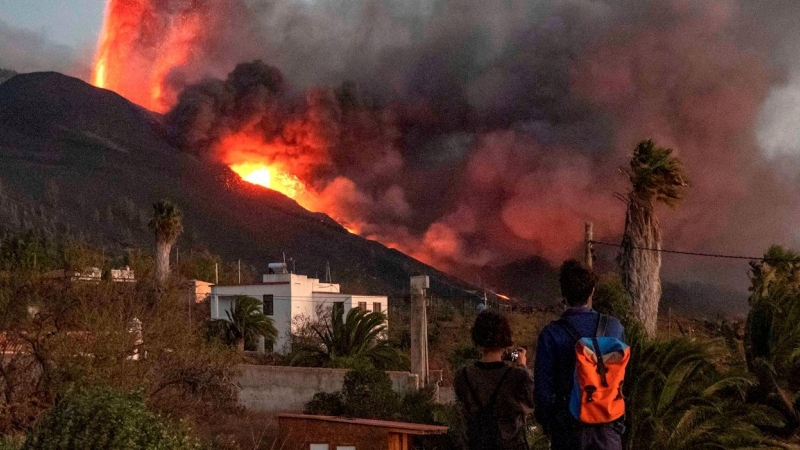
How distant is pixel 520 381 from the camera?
16.8 ft

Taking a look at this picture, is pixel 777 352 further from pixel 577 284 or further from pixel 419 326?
pixel 419 326

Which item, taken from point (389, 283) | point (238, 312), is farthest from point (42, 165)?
point (238, 312)

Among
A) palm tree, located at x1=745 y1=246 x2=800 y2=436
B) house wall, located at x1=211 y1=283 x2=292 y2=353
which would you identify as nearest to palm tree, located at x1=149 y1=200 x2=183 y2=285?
house wall, located at x1=211 y1=283 x2=292 y2=353

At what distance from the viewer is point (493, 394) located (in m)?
5.13

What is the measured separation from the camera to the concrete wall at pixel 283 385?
72.9ft


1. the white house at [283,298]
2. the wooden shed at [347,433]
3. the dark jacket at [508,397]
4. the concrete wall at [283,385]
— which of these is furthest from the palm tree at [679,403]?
the white house at [283,298]

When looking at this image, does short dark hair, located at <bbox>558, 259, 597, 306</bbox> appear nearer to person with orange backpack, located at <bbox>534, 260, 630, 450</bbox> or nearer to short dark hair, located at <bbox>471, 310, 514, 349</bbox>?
person with orange backpack, located at <bbox>534, 260, 630, 450</bbox>

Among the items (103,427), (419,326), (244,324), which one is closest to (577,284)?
(103,427)

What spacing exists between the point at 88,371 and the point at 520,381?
8.12 metres

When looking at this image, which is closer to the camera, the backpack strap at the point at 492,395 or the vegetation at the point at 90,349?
the backpack strap at the point at 492,395

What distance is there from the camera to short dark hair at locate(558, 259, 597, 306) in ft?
16.3

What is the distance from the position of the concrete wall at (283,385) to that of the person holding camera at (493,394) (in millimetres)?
16762

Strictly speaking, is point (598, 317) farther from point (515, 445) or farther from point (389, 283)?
point (389, 283)

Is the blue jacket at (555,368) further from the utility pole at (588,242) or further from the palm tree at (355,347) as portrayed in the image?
the palm tree at (355,347)
